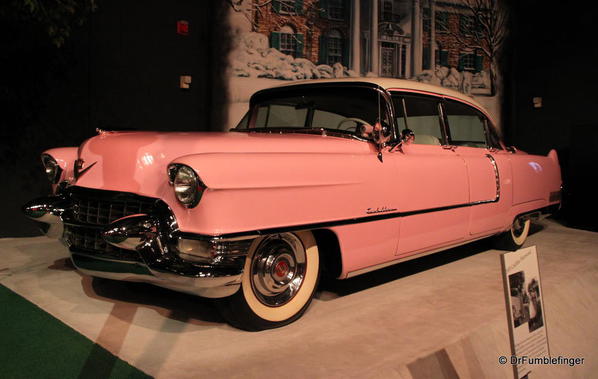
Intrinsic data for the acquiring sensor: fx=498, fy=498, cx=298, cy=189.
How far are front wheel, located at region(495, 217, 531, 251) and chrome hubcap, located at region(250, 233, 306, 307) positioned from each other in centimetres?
284

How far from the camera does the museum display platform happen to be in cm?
233

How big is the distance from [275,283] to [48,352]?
1141mm

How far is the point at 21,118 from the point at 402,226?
4.01 meters

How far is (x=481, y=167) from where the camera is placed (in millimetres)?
4094

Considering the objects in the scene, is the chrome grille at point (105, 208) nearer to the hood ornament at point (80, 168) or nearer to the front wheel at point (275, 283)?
the hood ornament at point (80, 168)

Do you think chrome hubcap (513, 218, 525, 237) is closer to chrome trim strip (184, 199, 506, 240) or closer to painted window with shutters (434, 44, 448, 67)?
chrome trim strip (184, 199, 506, 240)

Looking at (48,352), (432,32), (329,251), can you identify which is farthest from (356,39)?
(48,352)

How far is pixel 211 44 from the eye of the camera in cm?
612

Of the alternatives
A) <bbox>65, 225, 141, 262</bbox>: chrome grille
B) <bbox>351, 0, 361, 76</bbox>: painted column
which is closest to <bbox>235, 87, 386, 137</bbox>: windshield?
<bbox>65, 225, 141, 262</bbox>: chrome grille

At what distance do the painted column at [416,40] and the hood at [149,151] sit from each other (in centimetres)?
528

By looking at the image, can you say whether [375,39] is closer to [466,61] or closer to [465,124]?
[466,61]

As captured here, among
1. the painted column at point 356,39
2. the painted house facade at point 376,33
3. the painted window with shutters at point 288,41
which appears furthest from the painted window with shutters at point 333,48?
the painted window with shutters at point 288,41

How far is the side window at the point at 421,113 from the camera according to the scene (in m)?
3.63

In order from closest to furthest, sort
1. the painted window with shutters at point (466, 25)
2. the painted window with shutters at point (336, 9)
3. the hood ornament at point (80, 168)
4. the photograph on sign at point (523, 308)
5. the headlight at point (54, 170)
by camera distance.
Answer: the photograph on sign at point (523, 308) < the hood ornament at point (80, 168) < the headlight at point (54, 170) < the painted window with shutters at point (336, 9) < the painted window with shutters at point (466, 25)
